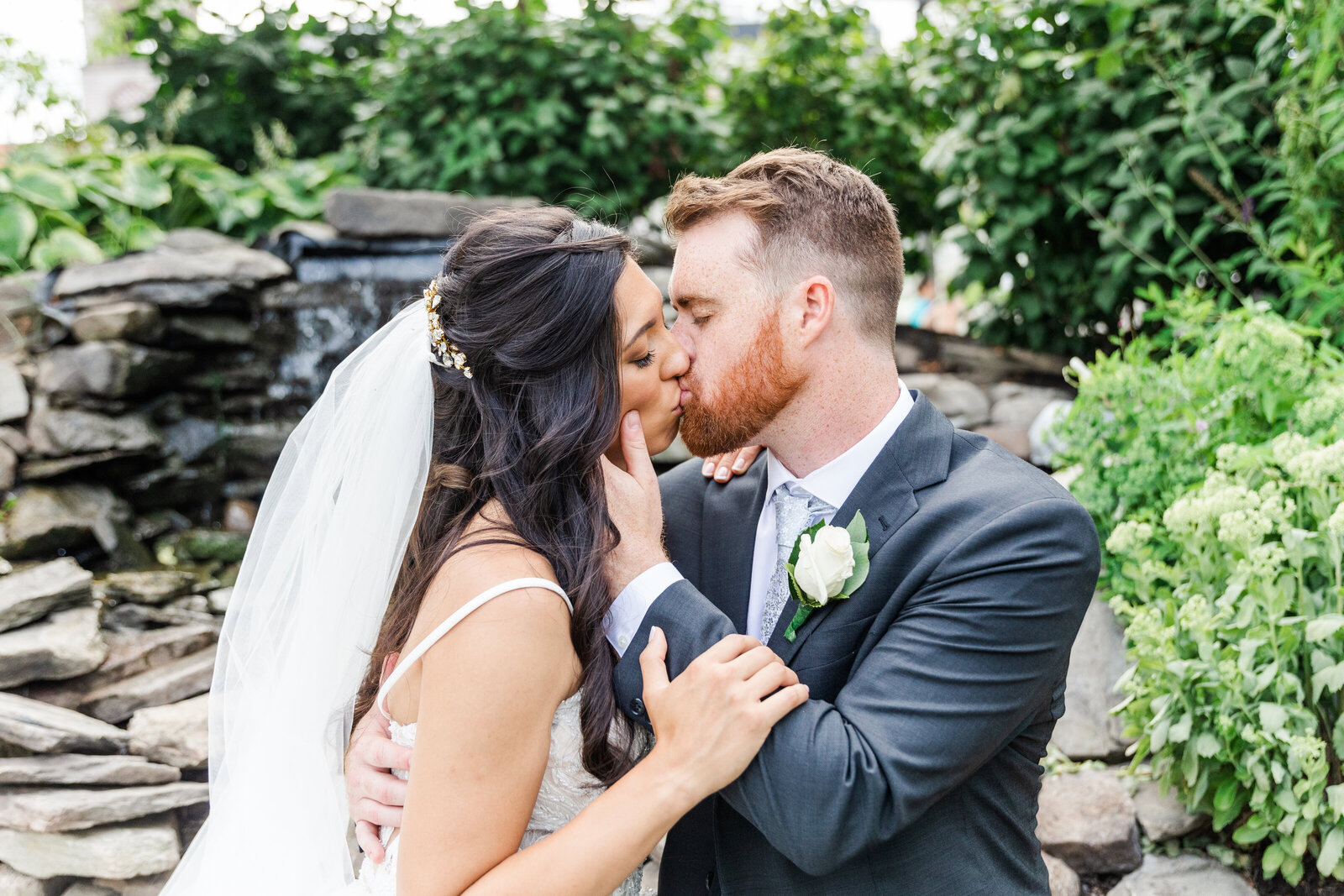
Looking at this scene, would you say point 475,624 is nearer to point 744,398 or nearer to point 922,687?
point 922,687

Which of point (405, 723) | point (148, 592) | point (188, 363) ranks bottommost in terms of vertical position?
point (148, 592)

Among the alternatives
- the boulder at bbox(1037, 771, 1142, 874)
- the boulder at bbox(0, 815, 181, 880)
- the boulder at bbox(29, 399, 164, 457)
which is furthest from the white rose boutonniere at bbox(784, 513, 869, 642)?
the boulder at bbox(29, 399, 164, 457)

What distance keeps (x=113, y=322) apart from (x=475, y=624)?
4873 mm

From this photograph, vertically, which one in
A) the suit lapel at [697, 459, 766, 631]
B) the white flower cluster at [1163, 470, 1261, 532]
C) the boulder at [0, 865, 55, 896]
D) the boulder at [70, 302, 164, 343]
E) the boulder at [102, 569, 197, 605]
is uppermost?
the white flower cluster at [1163, 470, 1261, 532]

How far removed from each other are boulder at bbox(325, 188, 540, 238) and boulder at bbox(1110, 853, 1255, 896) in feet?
16.6

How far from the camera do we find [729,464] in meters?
2.89

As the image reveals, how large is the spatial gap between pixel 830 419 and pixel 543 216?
0.86 meters

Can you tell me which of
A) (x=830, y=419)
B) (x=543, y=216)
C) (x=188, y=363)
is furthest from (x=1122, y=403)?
(x=188, y=363)

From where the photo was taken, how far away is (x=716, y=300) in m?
2.53

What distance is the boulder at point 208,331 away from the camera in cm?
605

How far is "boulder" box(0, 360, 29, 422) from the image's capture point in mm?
5262

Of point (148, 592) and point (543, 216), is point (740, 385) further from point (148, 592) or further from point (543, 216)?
point (148, 592)

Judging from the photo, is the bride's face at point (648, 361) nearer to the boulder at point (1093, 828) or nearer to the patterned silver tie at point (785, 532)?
the patterned silver tie at point (785, 532)

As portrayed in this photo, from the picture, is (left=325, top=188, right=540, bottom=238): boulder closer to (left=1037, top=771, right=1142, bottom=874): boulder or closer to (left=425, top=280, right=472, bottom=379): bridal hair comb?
(left=425, top=280, right=472, bottom=379): bridal hair comb
